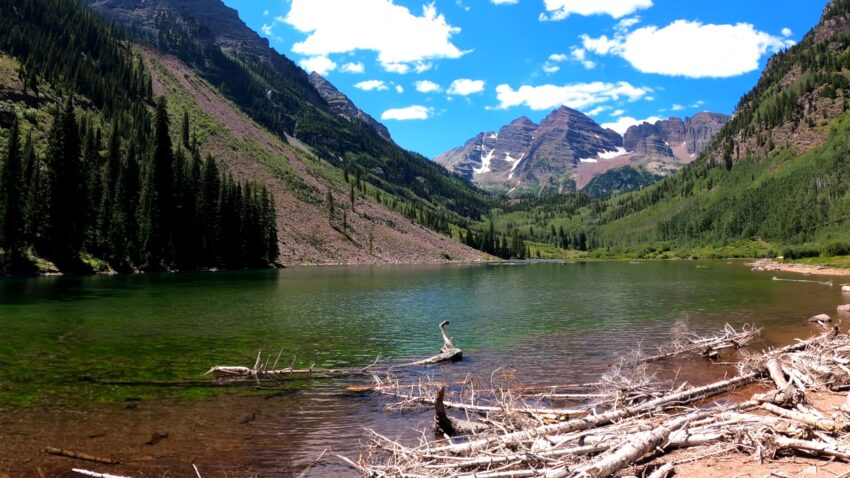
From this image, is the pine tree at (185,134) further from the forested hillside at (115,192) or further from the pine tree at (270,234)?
the pine tree at (270,234)

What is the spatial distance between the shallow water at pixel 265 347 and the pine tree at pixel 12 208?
2029 cm

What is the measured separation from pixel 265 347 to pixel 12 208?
82.9m

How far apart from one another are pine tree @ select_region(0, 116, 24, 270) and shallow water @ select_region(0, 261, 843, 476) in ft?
66.6

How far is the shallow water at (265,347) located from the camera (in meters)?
16.8

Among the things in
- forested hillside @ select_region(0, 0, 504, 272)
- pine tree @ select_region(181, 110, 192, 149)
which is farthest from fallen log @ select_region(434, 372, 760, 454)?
pine tree @ select_region(181, 110, 192, 149)

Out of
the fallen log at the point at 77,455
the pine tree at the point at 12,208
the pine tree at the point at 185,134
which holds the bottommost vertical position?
the fallen log at the point at 77,455

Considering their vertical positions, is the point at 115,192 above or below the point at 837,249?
above

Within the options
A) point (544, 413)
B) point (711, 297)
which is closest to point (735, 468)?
point (544, 413)

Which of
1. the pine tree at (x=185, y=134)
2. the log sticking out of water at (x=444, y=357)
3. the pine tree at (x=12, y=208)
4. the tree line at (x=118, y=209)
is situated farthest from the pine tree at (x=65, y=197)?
the log sticking out of water at (x=444, y=357)

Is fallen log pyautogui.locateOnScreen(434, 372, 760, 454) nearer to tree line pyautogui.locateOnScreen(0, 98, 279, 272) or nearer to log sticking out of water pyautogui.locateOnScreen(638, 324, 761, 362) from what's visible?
log sticking out of water pyautogui.locateOnScreen(638, 324, 761, 362)

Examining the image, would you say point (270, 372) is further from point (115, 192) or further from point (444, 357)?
point (115, 192)

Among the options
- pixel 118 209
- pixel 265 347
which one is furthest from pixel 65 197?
pixel 265 347

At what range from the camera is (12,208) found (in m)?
87.8

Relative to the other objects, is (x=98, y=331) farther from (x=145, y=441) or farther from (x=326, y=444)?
(x=326, y=444)
